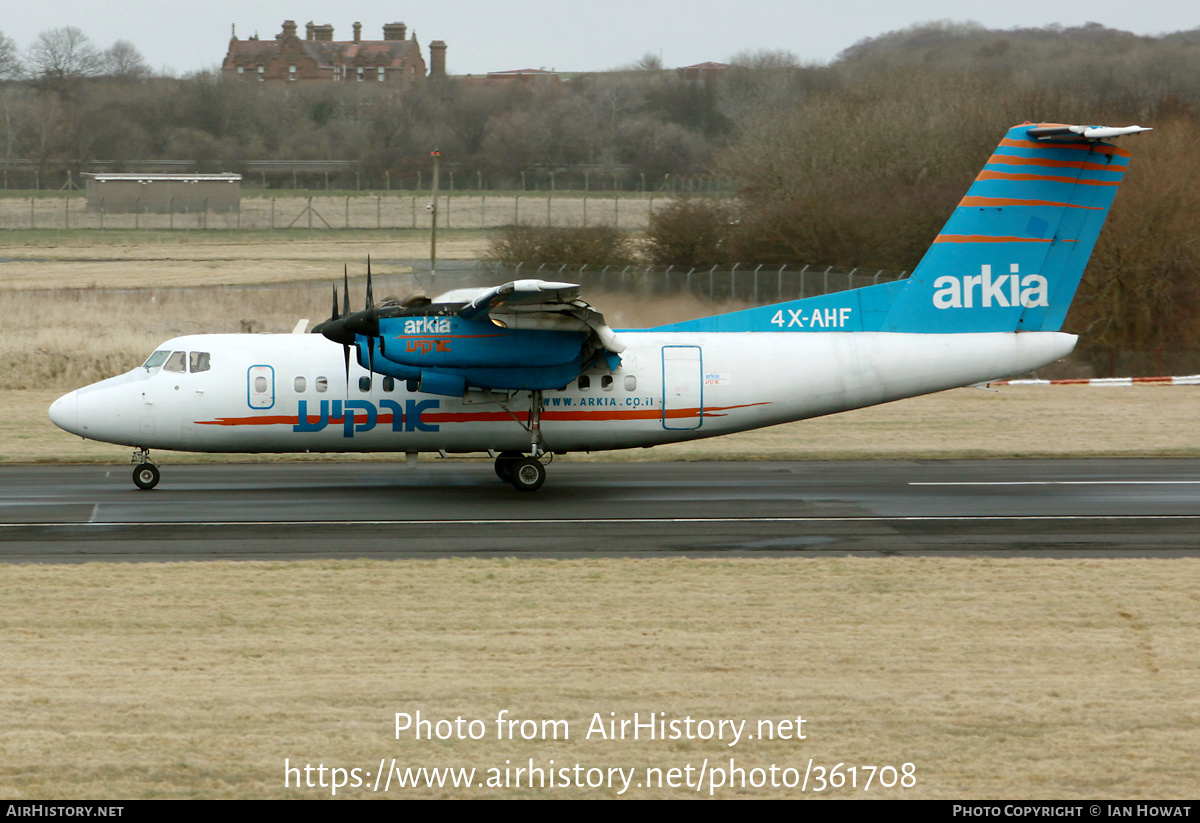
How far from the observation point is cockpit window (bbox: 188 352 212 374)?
→ 2175cm

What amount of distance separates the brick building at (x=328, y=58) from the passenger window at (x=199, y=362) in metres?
124

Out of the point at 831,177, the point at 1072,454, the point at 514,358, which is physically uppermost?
the point at 831,177

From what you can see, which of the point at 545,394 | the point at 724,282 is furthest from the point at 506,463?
the point at 724,282

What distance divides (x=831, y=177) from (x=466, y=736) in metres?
50.4

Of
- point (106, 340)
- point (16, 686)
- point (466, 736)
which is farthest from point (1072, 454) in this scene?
point (106, 340)

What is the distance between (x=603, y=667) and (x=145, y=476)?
13.5 metres

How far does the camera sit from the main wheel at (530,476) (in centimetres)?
2202

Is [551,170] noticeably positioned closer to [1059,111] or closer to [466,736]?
[1059,111]

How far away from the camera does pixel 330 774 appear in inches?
358

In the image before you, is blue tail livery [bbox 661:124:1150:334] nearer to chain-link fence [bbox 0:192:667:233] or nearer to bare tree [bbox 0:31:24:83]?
chain-link fence [bbox 0:192:667:233]

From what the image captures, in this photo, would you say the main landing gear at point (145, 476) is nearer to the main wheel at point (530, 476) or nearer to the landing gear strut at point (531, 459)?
the landing gear strut at point (531, 459)

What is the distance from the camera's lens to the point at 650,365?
21922 mm

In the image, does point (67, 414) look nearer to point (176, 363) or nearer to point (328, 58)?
point (176, 363)

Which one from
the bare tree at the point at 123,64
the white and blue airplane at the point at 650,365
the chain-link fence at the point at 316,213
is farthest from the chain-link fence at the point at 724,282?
the bare tree at the point at 123,64
